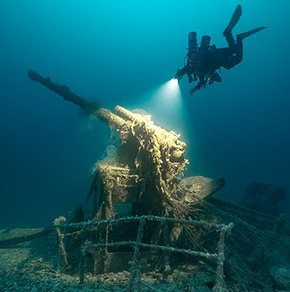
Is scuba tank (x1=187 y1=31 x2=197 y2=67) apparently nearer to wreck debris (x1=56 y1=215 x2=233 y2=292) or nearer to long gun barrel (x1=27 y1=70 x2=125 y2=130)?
long gun barrel (x1=27 y1=70 x2=125 y2=130)

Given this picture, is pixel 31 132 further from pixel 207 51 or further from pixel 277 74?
pixel 277 74

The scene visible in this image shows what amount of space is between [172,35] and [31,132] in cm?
12244

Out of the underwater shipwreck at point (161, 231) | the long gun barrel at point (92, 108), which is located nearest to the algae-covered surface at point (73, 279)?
the underwater shipwreck at point (161, 231)

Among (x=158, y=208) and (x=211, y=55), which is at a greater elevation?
(x=211, y=55)

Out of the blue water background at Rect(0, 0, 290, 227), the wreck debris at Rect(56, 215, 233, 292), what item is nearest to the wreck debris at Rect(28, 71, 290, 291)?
the wreck debris at Rect(56, 215, 233, 292)

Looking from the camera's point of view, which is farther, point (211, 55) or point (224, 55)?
point (224, 55)

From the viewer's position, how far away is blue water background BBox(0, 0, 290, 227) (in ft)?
353

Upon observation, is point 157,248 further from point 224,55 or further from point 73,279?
point 224,55

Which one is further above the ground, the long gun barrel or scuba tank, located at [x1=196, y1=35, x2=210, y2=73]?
scuba tank, located at [x1=196, y1=35, x2=210, y2=73]

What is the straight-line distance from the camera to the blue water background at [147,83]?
353 ft

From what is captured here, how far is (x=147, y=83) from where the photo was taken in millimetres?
159375

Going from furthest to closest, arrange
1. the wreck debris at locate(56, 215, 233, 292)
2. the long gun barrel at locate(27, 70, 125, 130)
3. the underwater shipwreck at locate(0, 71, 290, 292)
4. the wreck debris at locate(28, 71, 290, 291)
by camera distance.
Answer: the long gun barrel at locate(27, 70, 125, 130), the wreck debris at locate(28, 71, 290, 291), the underwater shipwreck at locate(0, 71, 290, 292), the wreck debris at locate(56, 215, 233, 292)

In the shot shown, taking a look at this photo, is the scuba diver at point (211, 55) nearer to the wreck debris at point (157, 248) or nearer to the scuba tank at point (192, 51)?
the scuba tank at point (192, 51)

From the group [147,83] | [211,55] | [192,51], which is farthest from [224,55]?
[147,83]
